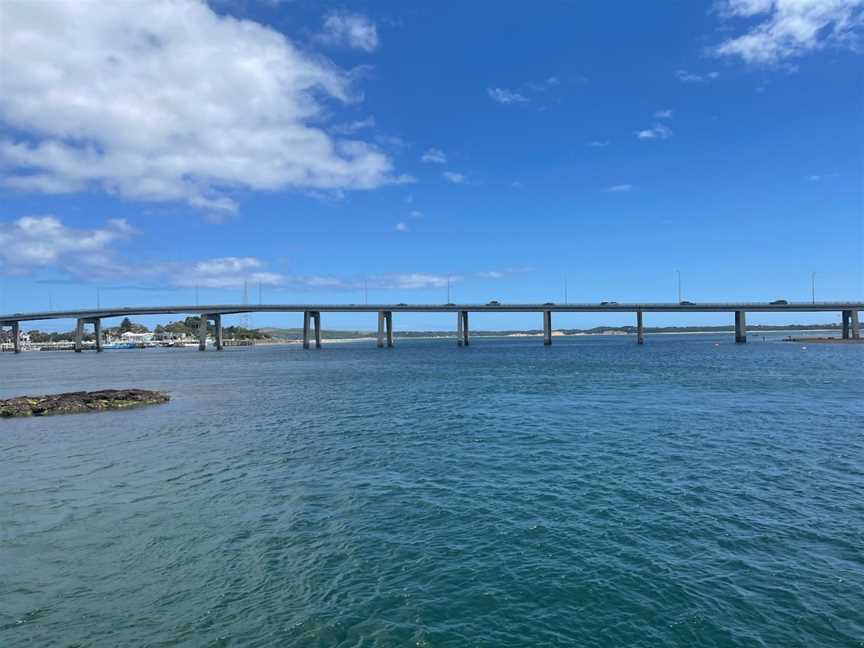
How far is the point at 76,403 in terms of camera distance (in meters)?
39.5

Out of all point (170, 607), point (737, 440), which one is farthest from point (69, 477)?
point (737, 440)

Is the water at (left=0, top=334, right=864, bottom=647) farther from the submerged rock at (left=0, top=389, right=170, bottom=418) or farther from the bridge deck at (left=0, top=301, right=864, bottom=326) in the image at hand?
the bridge deck at (left=0, top=301, right=864, bottom=326)

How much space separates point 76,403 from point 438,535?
3758 cm

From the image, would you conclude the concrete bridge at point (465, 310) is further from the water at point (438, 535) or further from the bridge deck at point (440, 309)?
the water at point (438, 535)

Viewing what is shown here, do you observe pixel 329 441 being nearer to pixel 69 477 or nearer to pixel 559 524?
pixel 69 477

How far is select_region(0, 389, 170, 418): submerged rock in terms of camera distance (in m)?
37.7

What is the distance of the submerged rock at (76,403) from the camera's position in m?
37.7

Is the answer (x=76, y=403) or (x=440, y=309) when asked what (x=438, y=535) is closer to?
(x=76, y=403)

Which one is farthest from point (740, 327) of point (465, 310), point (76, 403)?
point (76, 403)

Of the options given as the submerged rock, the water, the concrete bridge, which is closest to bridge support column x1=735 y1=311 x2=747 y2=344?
the concrete bridge

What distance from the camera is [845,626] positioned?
9484 mm

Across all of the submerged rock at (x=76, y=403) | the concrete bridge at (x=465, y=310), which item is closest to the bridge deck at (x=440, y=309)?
the concrete bridge at (x=465, y=310)

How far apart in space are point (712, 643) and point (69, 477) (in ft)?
73.4

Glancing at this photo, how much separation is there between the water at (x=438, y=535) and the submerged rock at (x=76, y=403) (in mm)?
8975
